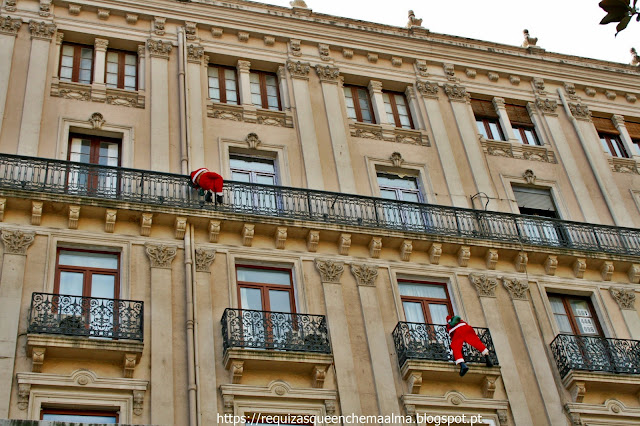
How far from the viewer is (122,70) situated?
2289 centimetres

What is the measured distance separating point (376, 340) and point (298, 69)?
948 cm

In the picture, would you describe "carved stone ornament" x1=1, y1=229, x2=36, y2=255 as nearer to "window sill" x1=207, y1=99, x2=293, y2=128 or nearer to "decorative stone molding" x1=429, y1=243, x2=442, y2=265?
"window sill" x1=207, y1=99, x2=293, y2=128

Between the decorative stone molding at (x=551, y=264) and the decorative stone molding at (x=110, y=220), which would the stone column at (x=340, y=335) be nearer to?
the decorative stone molding at (x=110, y=220)

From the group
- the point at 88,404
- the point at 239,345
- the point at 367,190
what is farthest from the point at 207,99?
the point at 88,404

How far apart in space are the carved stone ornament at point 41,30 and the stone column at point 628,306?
52.0 feet

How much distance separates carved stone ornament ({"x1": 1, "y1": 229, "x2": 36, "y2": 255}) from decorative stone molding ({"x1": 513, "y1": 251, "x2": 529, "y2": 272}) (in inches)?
443

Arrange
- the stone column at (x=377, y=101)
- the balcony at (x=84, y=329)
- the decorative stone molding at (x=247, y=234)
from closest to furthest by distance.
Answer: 1. the balcony at (x=84, y=329)
2. the decorative stone molding at (x=247, y=234)
3. the stone column at (x=377, y=101)

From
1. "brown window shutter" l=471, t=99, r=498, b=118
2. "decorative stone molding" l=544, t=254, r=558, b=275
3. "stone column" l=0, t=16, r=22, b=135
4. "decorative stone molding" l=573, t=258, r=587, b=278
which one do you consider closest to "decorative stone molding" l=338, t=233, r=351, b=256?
"decorative stone molding" l=544, t=254, r=558, b=275

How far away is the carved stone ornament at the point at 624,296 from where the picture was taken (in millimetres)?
20938

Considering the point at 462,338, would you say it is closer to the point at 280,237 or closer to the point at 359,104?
the point at 280,237

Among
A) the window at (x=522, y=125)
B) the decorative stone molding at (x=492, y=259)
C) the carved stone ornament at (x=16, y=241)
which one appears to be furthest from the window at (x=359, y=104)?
the carved stone ornament at (x=16, y=241)

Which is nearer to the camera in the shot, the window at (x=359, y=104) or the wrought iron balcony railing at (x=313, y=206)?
the wrought iron balcony railing at (x=313, y=206)

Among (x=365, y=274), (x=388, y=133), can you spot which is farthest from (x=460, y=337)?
(x=388, y=133)

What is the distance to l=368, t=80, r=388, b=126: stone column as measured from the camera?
2431 centimetres
